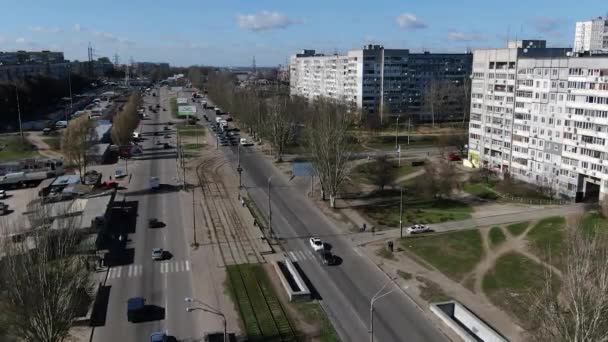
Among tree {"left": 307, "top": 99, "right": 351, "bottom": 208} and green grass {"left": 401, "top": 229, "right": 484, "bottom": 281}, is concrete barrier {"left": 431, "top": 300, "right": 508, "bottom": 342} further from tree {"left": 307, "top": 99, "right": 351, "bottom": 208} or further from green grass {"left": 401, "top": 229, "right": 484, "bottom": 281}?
tree {"left": 307, "top": 99, "right": 351, "bottom": 208}

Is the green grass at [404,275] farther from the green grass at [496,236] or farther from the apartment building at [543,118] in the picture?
the apartment building at [543,118]

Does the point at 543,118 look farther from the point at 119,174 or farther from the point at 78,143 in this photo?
the point at 78,143

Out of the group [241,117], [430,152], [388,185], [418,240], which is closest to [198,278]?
[418,240]

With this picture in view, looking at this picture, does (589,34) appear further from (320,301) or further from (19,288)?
(19,288)

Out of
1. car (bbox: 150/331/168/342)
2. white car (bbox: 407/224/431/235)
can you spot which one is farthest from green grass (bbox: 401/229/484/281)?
car (bbox: 150/331/168/342)

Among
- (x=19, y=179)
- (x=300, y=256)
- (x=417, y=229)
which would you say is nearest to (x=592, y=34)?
(x=417, y=229)
